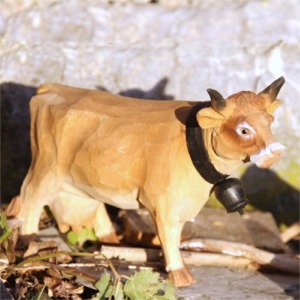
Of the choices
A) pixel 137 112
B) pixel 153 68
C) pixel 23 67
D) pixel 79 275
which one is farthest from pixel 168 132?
pixel 23 67

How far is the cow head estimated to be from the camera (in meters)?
2.13

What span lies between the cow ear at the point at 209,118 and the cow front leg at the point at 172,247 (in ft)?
1.05

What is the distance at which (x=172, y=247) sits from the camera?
7.68 feet

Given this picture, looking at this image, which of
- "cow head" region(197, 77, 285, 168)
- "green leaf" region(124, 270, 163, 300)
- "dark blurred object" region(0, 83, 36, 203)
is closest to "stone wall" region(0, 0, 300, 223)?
"dark blurred object" region(0, 83, 36, 203)

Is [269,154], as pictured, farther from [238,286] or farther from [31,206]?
[31,206]

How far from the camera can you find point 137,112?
95.2 inches

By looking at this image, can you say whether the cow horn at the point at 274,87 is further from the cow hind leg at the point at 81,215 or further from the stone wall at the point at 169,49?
the stone wall at the point at 169,49

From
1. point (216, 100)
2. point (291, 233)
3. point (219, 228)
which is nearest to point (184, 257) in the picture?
point (219, 228)

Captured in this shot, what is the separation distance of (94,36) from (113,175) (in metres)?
0.95

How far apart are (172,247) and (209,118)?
17.0 inches

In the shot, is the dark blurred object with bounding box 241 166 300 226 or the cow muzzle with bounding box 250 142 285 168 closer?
the cow muzzle with bounding box 250 142 285 168

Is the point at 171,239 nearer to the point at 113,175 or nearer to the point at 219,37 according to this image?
the point at 113,175

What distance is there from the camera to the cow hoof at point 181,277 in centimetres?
235

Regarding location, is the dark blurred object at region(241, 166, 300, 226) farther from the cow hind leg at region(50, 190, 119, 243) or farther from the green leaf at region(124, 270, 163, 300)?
the green leaf at region(124, 270, 163, 300)
